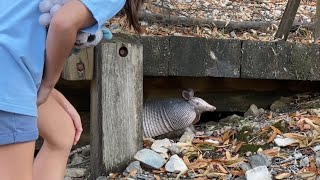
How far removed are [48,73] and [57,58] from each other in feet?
0.20

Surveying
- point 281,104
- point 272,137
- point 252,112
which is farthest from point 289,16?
point 272,137

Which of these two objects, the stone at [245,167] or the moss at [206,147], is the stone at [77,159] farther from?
the stone at [245,167]

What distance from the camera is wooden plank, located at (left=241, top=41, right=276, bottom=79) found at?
11.8ft

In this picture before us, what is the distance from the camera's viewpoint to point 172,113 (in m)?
3.66

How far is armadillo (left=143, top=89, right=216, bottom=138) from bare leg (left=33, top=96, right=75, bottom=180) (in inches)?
50.7

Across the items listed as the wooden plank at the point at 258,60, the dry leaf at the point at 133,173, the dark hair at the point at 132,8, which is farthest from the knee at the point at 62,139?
the wooden plank at the point at 258,60

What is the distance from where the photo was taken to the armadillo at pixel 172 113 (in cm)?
356

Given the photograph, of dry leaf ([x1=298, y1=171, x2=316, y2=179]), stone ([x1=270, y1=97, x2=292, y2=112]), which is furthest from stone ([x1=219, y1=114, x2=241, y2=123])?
dry leaf ([x1=298, y1=171, x2=316, y2=179])

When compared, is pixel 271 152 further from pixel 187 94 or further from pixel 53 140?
pixel 53 140

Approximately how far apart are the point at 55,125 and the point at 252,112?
2057 millimetres

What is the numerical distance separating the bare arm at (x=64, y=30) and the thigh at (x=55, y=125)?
363 mm

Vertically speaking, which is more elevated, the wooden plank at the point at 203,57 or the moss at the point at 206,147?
the wooden plank at the point at 203,57

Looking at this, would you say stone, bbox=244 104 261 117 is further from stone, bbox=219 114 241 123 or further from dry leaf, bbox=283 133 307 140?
dry leaf, bbox=283 133 307 140

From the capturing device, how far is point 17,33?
1.67 meters
